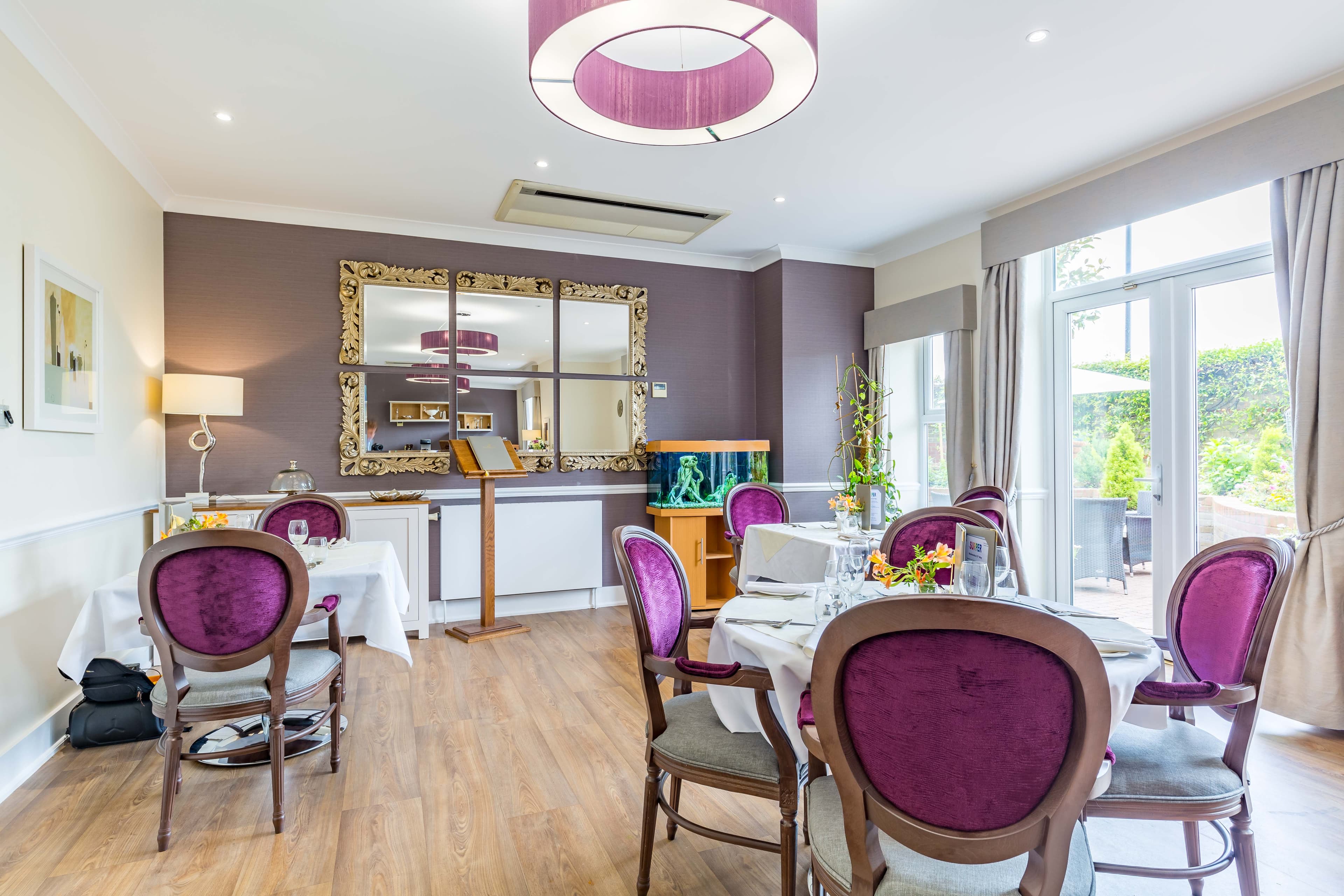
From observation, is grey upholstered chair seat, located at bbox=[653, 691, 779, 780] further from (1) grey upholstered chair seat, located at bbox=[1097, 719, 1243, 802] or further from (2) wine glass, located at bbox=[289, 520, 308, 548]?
(2) wine glass, located at bbox=[289, 520, 308, 548]

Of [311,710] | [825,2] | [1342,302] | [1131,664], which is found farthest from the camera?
[311,710]

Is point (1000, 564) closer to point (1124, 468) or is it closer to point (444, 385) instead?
point (1124, 468)

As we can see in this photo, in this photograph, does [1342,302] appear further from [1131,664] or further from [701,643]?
[701,643]

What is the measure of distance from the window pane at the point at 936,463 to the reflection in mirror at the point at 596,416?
90.6 inches

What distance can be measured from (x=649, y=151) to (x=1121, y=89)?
2175 millimetres

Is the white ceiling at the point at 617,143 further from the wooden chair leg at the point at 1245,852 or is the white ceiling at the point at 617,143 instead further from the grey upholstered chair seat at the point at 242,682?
the wooden chair leg at the point at 1245,852

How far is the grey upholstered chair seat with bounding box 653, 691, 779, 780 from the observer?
69.2 inches

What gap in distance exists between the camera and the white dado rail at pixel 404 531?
4.49 metres

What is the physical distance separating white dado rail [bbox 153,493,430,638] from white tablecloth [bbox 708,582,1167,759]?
308cm

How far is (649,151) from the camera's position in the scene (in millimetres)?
3785

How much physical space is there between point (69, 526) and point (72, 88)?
1.83 metres

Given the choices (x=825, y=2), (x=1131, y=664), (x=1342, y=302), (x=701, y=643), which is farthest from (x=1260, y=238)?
(x=701, y=643)

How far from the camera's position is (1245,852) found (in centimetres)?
167

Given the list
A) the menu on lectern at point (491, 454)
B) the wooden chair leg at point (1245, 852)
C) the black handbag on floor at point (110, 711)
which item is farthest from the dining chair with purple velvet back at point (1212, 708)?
the menu on lectern at point (491, 454)
